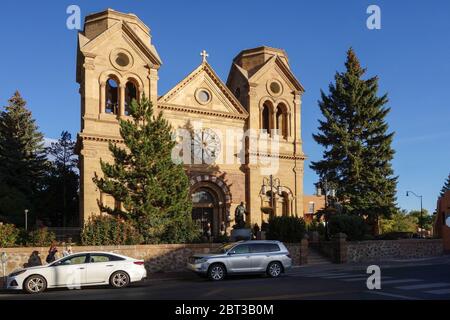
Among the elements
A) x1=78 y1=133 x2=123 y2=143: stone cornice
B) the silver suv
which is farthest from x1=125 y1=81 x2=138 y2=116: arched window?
the silver suv

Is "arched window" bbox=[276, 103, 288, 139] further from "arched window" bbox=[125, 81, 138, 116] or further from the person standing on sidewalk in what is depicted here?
the person standing on sidewalk

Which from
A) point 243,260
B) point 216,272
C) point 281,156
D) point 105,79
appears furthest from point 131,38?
point 216,272

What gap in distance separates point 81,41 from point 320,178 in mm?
23136

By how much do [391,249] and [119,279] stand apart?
835 inches

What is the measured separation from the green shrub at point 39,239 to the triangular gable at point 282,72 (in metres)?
22.0

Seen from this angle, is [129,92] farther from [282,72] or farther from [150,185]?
[150,185]

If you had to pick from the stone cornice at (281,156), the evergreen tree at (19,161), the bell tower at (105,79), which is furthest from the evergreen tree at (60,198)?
the stone cornice at (281,156)

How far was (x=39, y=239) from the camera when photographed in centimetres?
2359

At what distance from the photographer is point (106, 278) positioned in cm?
1778

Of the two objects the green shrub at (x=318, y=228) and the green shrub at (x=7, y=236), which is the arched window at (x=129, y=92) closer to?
the green shrub at (x=7, y=236)

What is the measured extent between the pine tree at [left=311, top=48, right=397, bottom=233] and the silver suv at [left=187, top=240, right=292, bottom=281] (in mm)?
21173

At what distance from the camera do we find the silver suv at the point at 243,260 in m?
20.0
